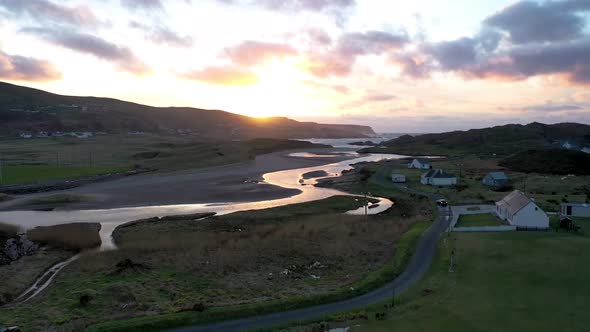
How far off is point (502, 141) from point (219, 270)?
552 ft

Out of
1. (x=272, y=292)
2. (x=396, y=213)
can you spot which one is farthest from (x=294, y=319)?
(x=396, y=213)

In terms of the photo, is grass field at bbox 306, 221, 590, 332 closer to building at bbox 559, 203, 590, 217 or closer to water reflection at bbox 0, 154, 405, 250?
building at bbox 559, 203, 590, 217

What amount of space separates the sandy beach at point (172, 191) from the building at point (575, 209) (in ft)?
118

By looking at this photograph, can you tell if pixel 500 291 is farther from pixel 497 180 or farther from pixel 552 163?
pixel 552 163

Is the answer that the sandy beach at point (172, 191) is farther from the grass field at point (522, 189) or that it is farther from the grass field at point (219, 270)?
the grass field at point (522, 189)

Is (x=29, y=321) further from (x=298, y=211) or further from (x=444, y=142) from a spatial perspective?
(x=444, y=142)

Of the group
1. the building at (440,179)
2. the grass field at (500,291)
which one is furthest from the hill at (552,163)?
the grass field at (500,291)

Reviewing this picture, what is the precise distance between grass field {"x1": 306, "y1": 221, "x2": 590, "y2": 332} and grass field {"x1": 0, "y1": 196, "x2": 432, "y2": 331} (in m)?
3.69

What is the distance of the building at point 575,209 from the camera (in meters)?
41.2

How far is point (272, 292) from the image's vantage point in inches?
965

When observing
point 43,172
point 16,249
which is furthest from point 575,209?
point 43,172

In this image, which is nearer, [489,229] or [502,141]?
[489,229]

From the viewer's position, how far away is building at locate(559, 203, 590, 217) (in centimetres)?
4119

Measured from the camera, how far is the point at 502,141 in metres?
167
